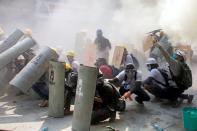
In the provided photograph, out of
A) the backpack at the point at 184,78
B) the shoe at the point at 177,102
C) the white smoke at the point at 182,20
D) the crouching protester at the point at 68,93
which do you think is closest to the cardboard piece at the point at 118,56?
the white smoke at the point at 182,20

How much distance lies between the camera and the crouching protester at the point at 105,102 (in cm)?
731

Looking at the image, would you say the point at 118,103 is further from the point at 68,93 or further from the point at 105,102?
the point at 68,93

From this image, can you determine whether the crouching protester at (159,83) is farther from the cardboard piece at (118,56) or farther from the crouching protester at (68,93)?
the cardboard piece at (118,56)

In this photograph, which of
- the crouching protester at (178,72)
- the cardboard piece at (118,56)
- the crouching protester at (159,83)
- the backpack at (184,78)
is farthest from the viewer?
the cardboard piece at (118,56)

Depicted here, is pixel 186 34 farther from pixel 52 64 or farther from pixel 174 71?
pixel 52 64

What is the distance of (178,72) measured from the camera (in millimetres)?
8430

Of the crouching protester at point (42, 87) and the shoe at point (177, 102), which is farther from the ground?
the crouching protester at point (42, 87)

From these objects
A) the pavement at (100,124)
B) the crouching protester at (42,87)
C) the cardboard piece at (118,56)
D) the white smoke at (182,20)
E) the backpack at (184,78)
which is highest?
the white smoke at (182,20)

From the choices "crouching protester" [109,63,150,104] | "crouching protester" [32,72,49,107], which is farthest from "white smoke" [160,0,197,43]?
"crouching protester" [32,72,49,107]

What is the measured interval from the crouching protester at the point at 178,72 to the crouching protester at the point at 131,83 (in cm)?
68

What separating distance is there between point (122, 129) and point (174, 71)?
200cm

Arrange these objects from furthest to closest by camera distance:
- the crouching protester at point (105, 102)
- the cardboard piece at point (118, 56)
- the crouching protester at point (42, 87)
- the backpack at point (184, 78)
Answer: the cardboard piece at point (118, 56)
the crouching protester at point (42, 87)
the backpack at point (184, 78)
the crouching protester at point (105, 102)

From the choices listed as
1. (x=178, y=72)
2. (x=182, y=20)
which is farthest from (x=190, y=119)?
(x=182, y=20)

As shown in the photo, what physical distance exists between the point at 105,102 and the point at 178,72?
1918 mm
